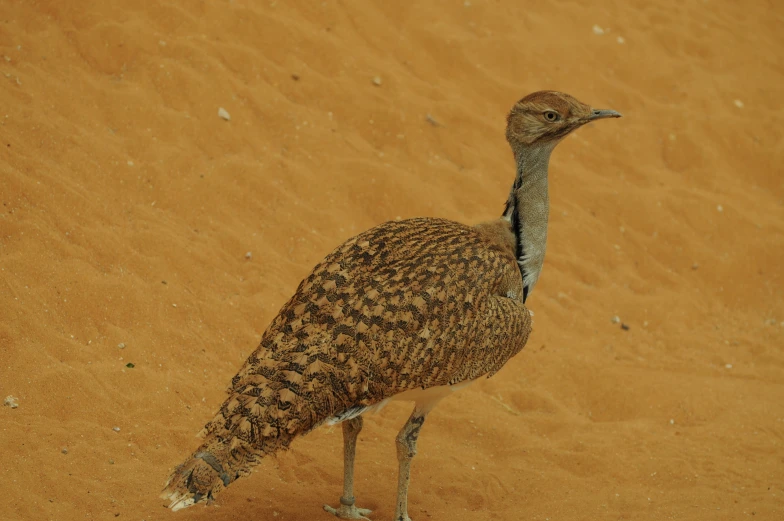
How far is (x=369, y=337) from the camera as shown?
12.7 ft

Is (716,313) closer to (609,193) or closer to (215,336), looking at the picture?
(609,193)

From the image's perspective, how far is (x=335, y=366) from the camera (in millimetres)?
3785

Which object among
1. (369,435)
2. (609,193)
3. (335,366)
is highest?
(335,366)

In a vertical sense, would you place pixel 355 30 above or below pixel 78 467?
above

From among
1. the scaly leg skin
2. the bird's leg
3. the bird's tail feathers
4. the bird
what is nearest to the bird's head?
the bird

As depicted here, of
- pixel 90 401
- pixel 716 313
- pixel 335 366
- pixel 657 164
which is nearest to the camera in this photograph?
pixel 335 366

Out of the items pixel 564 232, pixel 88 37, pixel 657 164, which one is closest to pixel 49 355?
pixel 88 37

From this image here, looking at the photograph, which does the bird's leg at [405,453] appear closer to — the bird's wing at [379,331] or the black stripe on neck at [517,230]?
the bird's wing at [379,331]

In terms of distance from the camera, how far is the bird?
142 inches

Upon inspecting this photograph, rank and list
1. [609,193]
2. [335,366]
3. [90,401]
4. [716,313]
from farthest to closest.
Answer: [609,193] → [716,313] → [90,401] → [335,366]

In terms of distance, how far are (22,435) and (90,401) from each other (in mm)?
434

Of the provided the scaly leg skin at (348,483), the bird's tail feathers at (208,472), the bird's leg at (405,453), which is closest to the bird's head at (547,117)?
the bird's leg at (405,453)

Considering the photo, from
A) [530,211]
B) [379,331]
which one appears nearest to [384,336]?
[379,331]

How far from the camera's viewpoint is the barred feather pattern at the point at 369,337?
11.8 ft
